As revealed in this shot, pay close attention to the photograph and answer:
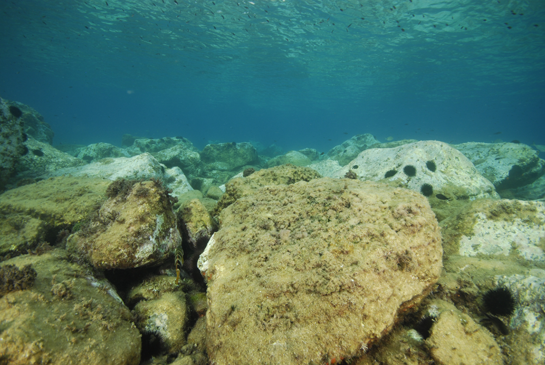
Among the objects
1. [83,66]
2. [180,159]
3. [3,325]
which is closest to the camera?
[3,325]

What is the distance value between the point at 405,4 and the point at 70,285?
104 ft

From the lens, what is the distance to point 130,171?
900cm

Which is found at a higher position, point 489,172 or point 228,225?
point 489,172

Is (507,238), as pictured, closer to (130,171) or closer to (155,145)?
(130,171)

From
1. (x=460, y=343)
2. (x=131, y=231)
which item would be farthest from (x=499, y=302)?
(x=131, y=231)

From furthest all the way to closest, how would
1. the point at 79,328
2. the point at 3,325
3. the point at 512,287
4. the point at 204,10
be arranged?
the point at 204,10 < the point at 512,287 < the point at 79,328 < the point at 3,325

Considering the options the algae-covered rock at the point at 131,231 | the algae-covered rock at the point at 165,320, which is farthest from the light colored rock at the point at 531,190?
the algae-covered rock at the point at 131,231

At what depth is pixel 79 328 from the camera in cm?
224

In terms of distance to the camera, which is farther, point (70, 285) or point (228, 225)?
point (228, 225)

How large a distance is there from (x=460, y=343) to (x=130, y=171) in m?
11.0

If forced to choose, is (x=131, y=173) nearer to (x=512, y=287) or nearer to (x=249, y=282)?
(x=249, y=282)

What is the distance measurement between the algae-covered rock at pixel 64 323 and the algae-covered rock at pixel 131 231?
1.39ft

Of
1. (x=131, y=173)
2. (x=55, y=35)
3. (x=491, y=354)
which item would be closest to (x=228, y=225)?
(x=491, y=354)

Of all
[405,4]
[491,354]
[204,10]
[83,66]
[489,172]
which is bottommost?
[83,66]
